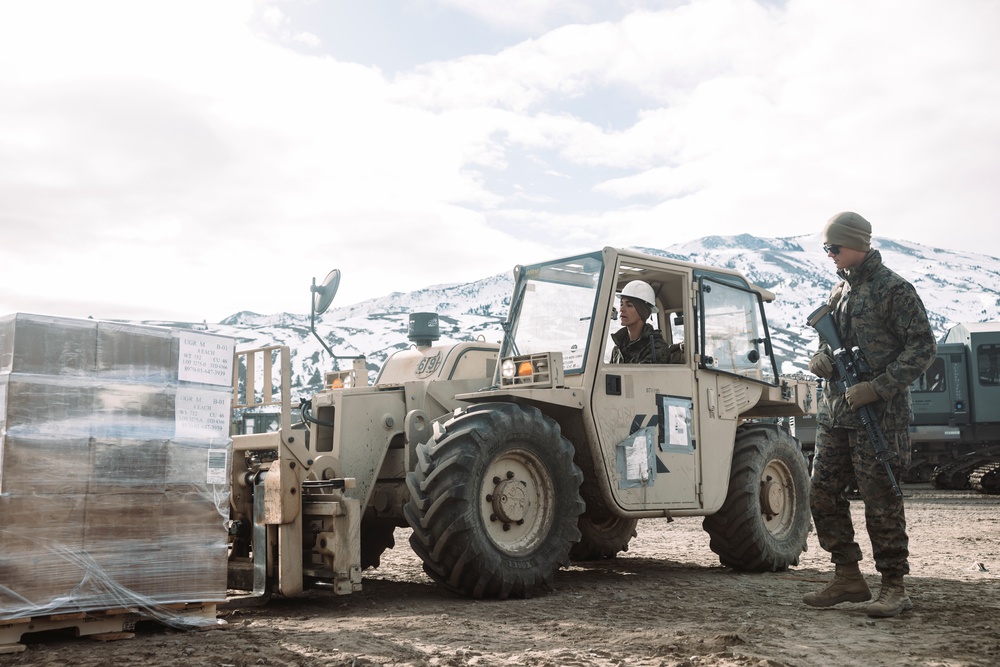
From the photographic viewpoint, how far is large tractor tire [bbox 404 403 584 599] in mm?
6098

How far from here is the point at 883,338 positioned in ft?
20.0

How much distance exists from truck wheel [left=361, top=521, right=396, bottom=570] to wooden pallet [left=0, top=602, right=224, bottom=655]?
2.78 metres

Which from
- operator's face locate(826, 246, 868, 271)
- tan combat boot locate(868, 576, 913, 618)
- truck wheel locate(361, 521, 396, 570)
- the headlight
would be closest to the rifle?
operator's face locate(826, 246, 868, 271)

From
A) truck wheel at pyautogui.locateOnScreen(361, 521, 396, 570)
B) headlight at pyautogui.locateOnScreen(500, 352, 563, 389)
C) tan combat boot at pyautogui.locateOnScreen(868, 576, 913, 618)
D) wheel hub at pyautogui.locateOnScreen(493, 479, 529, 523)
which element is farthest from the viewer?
truck wheel at pyautogui.locateOnScreen(361, 521, 396, 570)

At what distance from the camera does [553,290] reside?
774 centimetres

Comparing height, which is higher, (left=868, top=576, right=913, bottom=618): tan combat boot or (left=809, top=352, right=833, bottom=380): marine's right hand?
(left=809, top=352, right=833, bottom=380): marine's right hand

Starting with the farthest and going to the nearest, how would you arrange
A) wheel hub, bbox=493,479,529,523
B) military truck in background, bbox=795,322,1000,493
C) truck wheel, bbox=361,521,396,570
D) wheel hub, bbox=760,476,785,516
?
military truck in background, bbox=795,322,1000,493 → wheel hub, bbox=760,476,785,516 → truck wheel, bbox=361,521,396,570 → wheel hub, bbox=493,479,529,523

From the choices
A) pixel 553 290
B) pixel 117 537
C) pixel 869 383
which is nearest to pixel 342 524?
pixel 117 537

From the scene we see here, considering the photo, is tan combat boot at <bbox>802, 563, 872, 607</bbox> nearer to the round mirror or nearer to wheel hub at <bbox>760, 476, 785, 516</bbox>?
wheel hub at <bbox>760, 476, 785, 516</bbox>

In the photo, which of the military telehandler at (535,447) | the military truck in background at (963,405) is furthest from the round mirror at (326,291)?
the military truck in background at (963,405)

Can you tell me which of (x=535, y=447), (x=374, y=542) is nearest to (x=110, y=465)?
(x=535, y=447)

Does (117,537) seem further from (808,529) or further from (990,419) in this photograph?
(990,419)

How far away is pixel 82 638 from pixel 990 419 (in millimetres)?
20288

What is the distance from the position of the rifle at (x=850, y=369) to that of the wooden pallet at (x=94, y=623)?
12.8 ft
